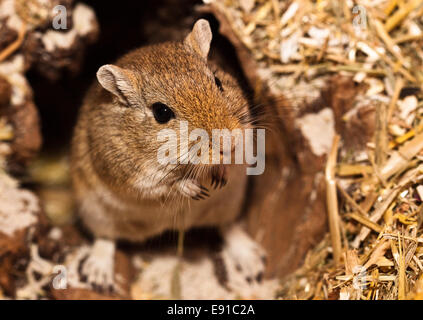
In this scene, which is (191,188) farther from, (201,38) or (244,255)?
(244,255)

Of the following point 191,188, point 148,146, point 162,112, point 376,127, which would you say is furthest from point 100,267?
point 376,127

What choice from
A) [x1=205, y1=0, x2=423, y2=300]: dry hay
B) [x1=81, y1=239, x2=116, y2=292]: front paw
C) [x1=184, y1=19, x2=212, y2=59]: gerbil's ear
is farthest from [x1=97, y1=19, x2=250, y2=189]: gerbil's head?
[x1=81, y1=239, x2=116, y2=292]: front paw

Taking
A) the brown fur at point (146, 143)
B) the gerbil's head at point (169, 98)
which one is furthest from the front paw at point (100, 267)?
the gerbil's head at point (169, 98)

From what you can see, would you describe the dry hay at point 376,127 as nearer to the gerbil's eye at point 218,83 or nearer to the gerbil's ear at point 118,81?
the gerbil's eye at point 218,83

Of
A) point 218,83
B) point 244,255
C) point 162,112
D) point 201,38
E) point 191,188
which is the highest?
point 201,38

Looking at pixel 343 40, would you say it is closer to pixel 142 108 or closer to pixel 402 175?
pixel 402 175

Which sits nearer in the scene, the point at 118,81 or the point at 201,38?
the point at 118,81

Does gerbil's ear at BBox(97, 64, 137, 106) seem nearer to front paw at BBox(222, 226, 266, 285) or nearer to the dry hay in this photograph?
the dry hay
